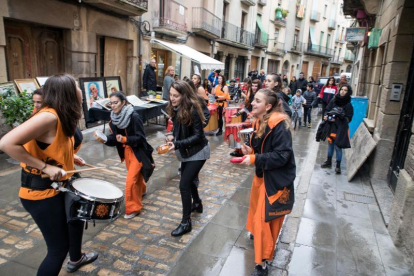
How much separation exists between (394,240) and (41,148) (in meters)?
3.94

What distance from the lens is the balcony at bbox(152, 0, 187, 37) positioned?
12.4 m

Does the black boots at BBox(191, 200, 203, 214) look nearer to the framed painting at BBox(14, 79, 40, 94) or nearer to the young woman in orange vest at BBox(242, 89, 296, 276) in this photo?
the young woman in orange vest at BBox(242, 89, 296, 276)

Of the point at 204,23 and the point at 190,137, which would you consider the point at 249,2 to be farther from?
the point at 190,137

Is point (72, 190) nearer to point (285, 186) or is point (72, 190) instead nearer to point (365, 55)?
point (285, 186)

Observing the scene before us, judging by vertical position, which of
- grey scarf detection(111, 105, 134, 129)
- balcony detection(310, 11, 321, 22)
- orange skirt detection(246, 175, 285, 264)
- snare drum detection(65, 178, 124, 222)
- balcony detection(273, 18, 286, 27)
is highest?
balcony detection(310, 11, 321, 22)

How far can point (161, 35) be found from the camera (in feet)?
43.5

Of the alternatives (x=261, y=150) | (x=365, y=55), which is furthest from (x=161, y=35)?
(x=261, y=150)

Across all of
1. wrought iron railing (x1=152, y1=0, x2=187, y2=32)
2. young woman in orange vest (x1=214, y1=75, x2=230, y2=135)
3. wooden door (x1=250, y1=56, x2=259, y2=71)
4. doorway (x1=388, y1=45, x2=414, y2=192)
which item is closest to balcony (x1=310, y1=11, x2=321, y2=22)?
wooden door (x1=250, y1=56, x2=259, y2=71)

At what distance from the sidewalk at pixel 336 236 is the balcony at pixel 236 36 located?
1677 cm

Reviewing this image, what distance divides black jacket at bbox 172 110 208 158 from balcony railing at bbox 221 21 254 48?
17.9 meters

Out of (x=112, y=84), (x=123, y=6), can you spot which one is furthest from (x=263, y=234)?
(x=123, y=6)

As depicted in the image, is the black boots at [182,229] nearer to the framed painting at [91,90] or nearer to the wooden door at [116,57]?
the framed painting at [91,90]

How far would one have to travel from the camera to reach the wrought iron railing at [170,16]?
12.5 metres

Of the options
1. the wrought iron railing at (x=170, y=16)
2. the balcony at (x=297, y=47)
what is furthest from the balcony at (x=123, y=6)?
the balcony at (x=297, y=47)
